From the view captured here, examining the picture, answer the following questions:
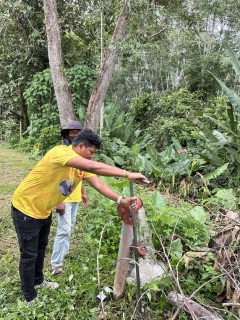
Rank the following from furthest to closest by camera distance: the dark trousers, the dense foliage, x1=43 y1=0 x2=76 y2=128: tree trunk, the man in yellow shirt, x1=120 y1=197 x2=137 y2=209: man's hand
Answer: x1=43 y1=0 x2=76 y2=128: tree trunk, the dense foliage, the dark trousers, the man in yellow shirt, x1=120 y1=197 x2=137 y2=209: man's hand

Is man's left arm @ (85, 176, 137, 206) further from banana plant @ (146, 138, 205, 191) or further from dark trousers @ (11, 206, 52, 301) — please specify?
banana plant @ (146, 138, 205, 191)

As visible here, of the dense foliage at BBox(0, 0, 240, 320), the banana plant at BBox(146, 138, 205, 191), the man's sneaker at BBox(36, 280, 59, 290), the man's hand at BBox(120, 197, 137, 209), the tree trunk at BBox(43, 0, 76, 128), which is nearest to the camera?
the man's hand at BBox(120, 197, 137, 209)

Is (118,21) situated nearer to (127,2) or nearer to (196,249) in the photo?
(127,2)

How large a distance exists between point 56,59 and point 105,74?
3.30 ft

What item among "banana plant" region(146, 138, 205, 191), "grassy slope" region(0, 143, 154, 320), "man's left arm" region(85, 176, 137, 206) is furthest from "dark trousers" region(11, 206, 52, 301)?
"banana plant" region(146, 138, 205, 191)

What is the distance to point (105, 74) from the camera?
5305mm

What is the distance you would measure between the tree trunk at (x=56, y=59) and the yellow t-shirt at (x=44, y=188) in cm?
367

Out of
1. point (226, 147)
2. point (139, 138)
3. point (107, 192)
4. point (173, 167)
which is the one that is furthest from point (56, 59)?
point (107, 192)

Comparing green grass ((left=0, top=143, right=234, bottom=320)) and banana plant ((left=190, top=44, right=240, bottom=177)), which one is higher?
banana plant ((left=190, top=44, right=240, bottom=177))

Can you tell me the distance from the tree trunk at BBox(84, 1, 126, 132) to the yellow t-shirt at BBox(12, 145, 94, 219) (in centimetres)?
351

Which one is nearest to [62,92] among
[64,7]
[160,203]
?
[160,203]

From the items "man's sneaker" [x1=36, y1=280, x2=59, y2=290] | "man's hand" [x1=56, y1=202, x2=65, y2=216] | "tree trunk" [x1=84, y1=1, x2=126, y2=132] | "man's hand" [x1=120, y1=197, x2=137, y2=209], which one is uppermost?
"tree trunk" [x1=84, y1=1, x2=126, y2=132]

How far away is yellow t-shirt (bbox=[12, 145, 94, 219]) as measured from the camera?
2.02 metres

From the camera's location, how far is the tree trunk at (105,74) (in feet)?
16.8
